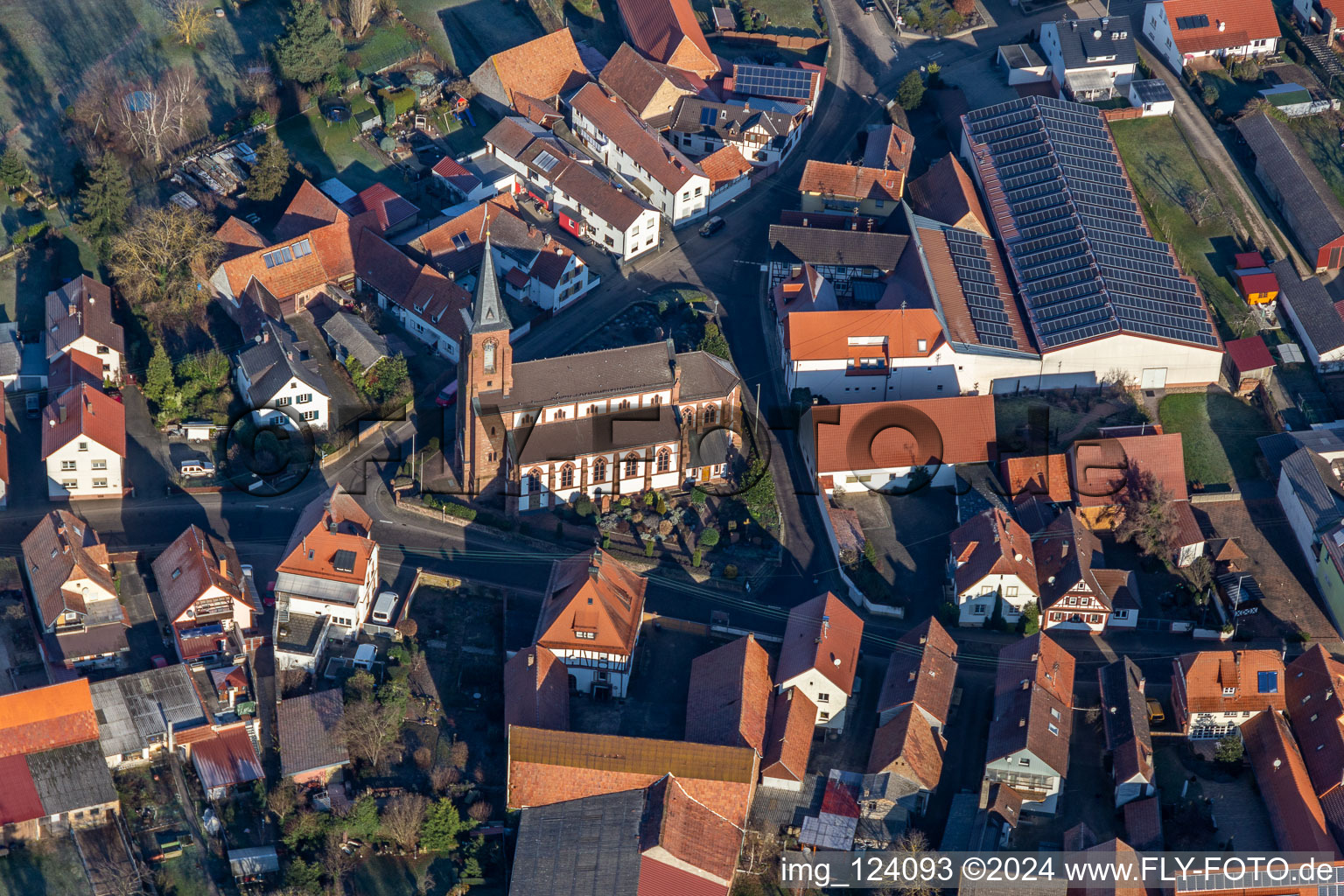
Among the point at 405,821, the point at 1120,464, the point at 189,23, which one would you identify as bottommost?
the point at 1120,464

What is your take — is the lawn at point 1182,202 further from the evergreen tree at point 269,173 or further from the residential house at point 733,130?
the evergreen tree at point 269,173

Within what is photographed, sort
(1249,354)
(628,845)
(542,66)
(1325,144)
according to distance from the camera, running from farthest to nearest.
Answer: (542,66) → (1325,144) → (1249,354) → (628,845)

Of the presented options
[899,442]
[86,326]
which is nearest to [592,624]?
[899,442]

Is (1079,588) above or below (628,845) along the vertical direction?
below

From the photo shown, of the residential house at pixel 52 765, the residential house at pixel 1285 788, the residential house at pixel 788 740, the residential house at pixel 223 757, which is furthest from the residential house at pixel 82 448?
the residential house at pixel 1285 788

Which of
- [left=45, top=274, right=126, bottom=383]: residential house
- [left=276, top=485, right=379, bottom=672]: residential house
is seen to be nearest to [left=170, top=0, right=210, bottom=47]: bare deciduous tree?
[left=45, top=274, right=126, bottom=383]: residential house

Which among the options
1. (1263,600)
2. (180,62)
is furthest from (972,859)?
(180,62)

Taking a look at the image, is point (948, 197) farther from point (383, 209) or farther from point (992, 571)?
point (383, 209)
